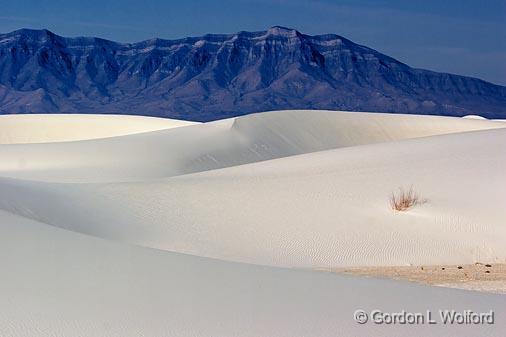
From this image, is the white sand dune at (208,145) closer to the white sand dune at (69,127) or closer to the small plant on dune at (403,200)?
the white sand dune at (69,127)

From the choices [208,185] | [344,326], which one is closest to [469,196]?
[208,185]

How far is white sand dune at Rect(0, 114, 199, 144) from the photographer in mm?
49688

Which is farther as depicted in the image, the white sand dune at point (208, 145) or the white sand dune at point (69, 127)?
the white sand dune at point (69, 127)

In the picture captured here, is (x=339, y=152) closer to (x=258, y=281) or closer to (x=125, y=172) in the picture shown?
Result: (x=125, y=172)

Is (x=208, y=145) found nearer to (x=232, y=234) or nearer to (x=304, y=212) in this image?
(x=304, y=212)

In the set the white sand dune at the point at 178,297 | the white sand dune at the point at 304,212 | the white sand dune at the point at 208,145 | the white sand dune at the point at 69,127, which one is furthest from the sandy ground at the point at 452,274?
the white sand dune at the point at 69,127

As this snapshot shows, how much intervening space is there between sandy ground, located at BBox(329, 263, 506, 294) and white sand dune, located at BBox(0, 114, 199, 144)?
36924 mm

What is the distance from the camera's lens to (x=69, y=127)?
50875 mm

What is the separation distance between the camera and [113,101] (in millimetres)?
199750

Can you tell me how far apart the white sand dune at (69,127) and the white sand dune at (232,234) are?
17.7 meters

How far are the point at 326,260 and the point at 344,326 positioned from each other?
676cm

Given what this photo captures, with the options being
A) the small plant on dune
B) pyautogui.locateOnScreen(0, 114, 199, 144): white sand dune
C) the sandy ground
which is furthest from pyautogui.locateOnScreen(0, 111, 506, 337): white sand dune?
pyautogui.locateOnScreen(0, 114, 199, 144): white sand dune

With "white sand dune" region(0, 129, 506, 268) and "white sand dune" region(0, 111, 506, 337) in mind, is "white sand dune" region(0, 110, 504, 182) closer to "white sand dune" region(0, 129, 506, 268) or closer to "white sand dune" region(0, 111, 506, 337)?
"white sand dune" region(0, 111, 506, 337)

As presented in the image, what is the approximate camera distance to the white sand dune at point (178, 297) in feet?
21.1
